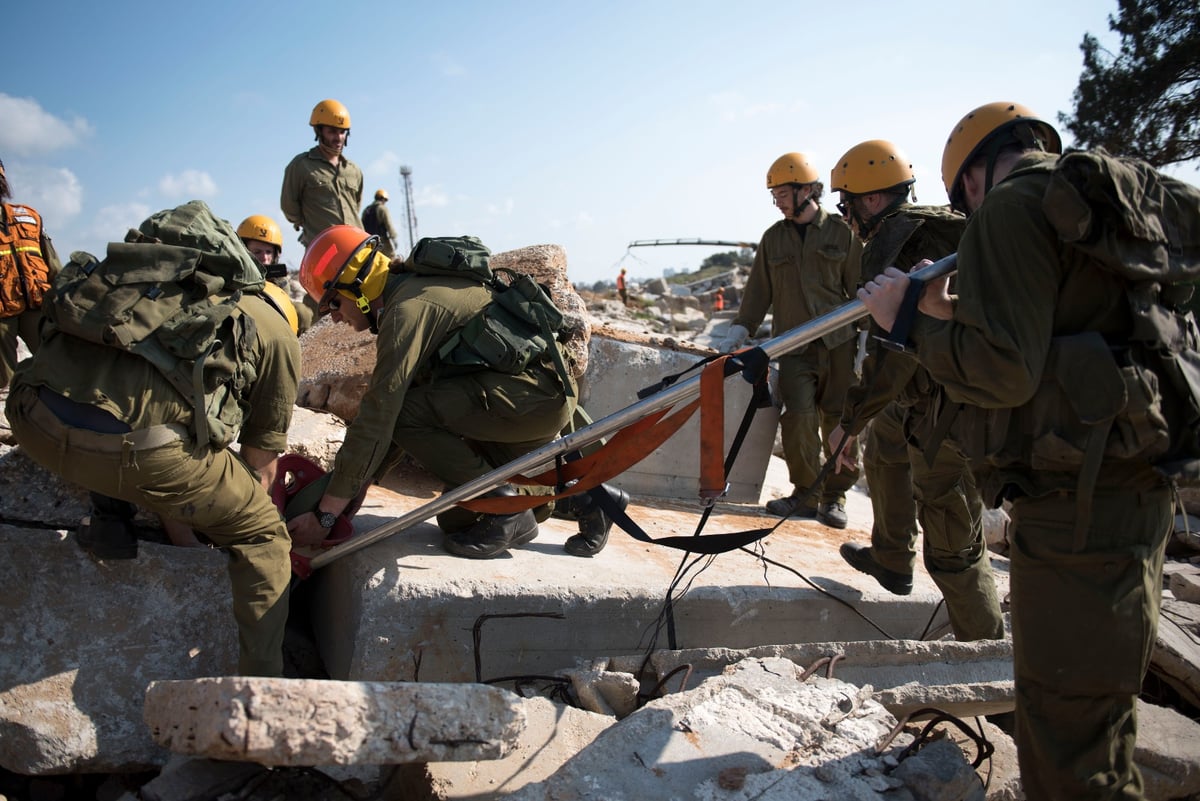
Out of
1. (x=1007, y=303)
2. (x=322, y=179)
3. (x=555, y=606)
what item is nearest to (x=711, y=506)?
(x=555, y=606)

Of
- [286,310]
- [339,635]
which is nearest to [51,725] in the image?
[339,635]

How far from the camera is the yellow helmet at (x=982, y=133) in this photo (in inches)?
104

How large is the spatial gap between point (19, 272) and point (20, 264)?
5cm

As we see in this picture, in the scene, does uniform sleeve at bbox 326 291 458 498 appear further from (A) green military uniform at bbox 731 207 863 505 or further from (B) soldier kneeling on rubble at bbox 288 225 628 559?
(A) green military uniform at bbox 731 207 863 505

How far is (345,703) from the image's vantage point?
229 centimetres

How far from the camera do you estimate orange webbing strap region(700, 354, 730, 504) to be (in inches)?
116

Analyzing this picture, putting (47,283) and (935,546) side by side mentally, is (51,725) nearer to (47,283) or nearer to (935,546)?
(47,283)

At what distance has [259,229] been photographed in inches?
202

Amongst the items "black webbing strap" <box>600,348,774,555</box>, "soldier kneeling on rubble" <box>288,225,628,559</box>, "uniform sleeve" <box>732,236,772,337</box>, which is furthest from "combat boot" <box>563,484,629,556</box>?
"uniform sleeve" <box>732,236,772,337</box>

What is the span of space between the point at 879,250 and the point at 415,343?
1.92m

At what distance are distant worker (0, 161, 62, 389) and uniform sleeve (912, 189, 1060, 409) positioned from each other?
16.1 feet

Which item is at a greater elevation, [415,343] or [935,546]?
[415,343]

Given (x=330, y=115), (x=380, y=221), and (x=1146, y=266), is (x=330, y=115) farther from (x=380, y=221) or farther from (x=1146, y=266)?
(x=1146, y=266)

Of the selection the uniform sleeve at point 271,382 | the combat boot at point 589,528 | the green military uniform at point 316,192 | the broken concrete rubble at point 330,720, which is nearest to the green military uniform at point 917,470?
the combat boot at point 589,528
